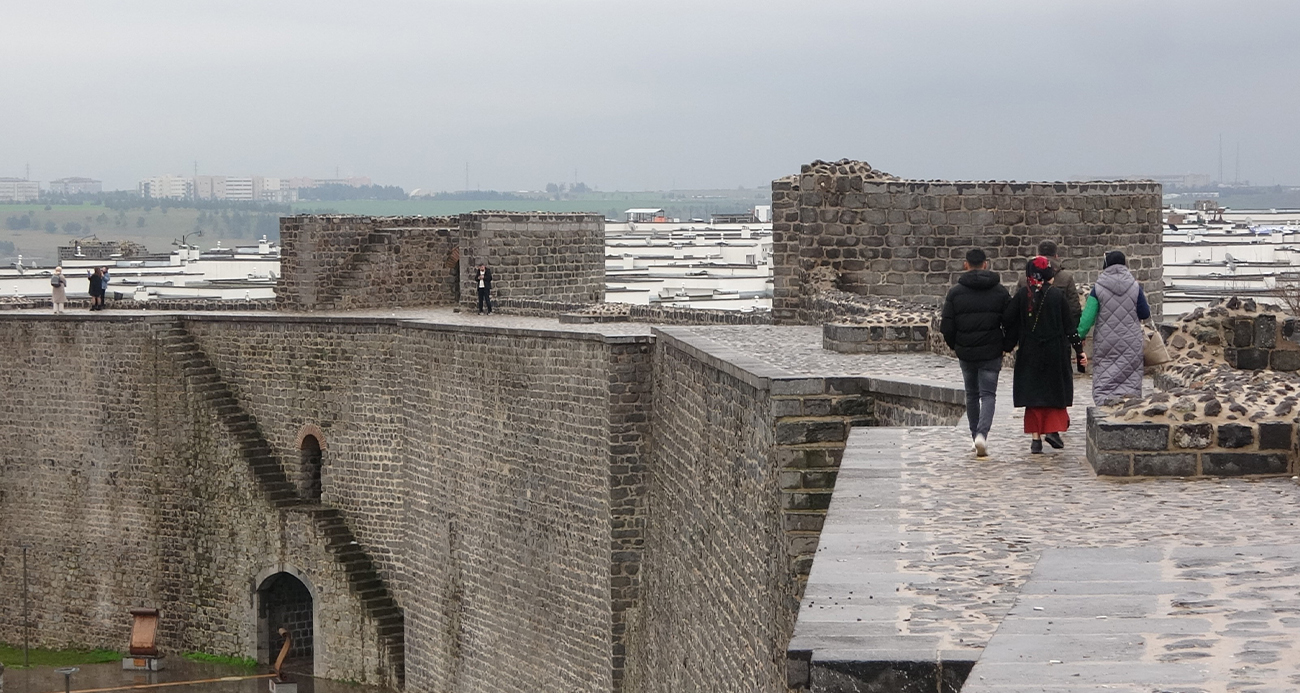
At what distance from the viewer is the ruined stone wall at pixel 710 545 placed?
11734 mm

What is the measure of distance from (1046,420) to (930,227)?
10.0 m

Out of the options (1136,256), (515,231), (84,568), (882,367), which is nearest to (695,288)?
(515,231)

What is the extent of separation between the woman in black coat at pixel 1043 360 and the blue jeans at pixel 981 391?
0.12 meters

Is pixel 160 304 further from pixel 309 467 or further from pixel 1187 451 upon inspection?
pixel 1187 451

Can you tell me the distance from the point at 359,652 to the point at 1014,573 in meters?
17.8

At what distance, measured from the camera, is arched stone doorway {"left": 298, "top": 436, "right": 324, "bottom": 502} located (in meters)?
24.8

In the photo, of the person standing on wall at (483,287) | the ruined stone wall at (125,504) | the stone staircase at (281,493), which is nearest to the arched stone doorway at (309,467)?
the stone staircase at (281,493)

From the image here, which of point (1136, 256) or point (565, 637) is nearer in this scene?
point (565, 637)

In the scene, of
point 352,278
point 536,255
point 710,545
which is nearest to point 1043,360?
point 710,545

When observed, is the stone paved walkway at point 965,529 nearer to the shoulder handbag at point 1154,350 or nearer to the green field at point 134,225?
the shoulder handbag at point 1154,350

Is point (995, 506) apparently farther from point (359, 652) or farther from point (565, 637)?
point (359, 652)

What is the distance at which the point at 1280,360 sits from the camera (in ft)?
37.9

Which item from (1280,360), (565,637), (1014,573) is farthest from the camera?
(565,637)

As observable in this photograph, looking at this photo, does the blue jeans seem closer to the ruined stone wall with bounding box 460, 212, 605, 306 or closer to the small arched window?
the small arched window
